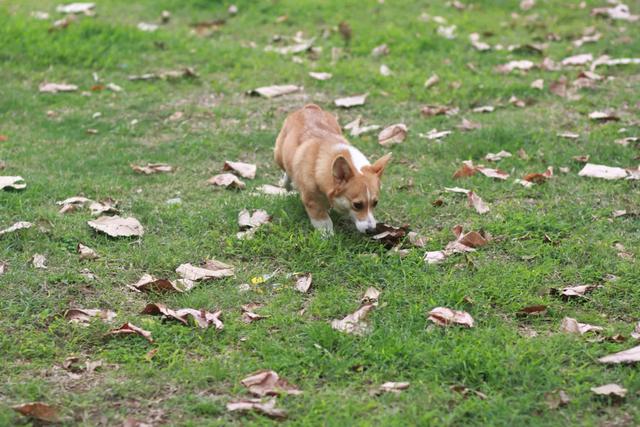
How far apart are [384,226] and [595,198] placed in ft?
5.18

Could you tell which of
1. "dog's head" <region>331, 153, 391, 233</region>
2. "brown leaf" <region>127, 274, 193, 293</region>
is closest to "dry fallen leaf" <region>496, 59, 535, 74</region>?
"dog's head" <region>331, 153, 391, 233</region>

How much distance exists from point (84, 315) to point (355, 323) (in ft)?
4.63

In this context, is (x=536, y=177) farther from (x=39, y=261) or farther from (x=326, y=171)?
(x=39, y=261)

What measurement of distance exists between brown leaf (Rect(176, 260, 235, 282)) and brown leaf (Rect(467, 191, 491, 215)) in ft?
5.84

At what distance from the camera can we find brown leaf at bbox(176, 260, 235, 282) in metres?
4.83

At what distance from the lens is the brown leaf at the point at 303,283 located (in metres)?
4.73

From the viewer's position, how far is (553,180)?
615 cm

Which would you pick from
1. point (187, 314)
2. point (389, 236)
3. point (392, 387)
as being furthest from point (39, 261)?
point (392, 387)

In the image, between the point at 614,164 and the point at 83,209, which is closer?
the point at 83,209

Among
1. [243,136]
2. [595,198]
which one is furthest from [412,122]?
[595,198]

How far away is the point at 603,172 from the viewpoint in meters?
6.14

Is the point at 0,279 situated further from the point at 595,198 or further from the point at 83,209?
the point at 595,198

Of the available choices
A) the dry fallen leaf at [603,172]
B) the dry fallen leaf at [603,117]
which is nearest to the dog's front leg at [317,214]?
the dry fallen leaf at [603,172]

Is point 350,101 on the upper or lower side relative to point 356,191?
lower
